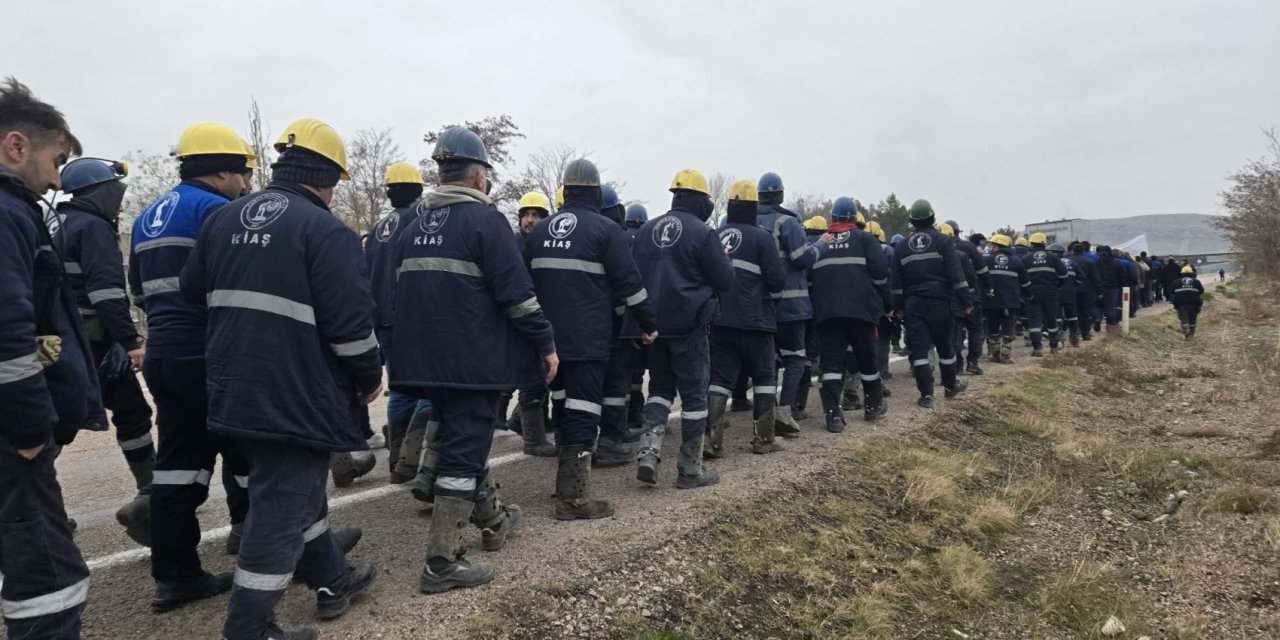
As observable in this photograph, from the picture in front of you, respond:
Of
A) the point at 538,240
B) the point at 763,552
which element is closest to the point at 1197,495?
the point at 763,552

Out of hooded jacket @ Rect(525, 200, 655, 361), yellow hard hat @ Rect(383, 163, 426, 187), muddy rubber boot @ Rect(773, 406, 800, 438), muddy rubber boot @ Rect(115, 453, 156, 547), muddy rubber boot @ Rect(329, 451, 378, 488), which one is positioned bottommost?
muddy rubber boot @ Rect(773, 406, 800, 438)

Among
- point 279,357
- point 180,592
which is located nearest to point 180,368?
point 279,357

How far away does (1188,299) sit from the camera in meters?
17.7

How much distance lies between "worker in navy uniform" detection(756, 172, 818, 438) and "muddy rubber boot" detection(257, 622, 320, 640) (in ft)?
15.7

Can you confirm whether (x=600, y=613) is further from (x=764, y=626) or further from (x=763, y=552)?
(x=763, y=552)

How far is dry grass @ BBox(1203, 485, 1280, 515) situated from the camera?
5.85 meters

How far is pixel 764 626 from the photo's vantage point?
12.2 feet

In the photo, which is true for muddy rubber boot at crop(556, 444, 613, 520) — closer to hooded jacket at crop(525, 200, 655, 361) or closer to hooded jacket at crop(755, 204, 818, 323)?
hooded jacket at crop(525, 200, 655, 361)

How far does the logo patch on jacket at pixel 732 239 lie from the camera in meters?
6.30

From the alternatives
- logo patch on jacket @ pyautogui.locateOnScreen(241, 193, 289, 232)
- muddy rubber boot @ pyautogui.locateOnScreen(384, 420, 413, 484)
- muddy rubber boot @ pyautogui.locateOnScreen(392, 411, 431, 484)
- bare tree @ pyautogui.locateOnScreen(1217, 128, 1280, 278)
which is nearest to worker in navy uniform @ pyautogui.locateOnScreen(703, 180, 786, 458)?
muddy rubber boot @ pyautogui.locateOnScreen(392, 411, 431, 484)

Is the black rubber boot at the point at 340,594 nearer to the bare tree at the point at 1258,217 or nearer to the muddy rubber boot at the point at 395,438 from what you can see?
the muddy rubber boot at the point at 395,438

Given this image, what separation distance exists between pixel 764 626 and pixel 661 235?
2.94 m

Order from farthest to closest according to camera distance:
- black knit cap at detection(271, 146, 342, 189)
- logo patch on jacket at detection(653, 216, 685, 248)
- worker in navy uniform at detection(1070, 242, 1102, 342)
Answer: worker in navy uniform at detection(1070, 242, 1102, 342)
logo patch on jacket at detection(653, 216, 685, 248)
black knit cap at detection(271, 146, 342, 189)

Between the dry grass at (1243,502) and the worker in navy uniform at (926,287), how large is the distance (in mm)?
2926
